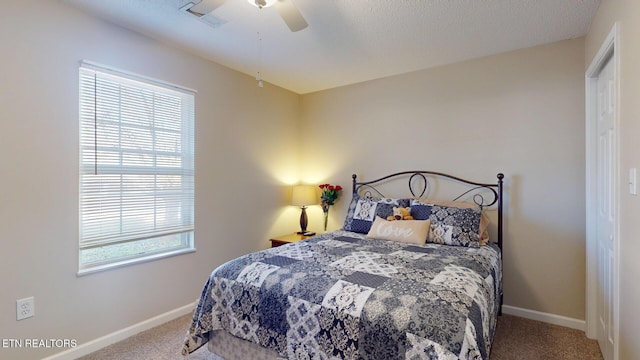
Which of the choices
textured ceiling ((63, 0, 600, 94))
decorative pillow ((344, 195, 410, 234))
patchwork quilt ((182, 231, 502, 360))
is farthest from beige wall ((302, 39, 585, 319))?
patchwork quilt ((182, 231, 502, 360))

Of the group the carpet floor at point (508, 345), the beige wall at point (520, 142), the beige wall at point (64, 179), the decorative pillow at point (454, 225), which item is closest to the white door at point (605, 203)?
the carpet floor at point (508, 345)

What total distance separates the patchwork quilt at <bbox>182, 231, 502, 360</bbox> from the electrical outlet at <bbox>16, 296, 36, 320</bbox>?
3.37 feet

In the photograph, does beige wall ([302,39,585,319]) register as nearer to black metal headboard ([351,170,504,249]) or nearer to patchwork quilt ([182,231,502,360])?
black metal headboard ([351,170,504,249])

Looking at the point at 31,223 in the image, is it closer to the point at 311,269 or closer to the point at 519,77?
the point at 311,269

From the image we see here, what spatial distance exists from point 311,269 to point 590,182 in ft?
7.52

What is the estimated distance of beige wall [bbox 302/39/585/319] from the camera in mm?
2689

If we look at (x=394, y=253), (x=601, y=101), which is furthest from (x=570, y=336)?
(x=601, y=101)

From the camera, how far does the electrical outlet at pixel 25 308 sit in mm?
1993

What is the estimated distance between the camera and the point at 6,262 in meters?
1.94

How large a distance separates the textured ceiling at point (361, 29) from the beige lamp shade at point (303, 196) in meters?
1.43

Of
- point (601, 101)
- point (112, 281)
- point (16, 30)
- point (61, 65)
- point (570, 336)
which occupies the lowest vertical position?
point (570, 336)

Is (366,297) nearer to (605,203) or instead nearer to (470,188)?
(605,203)

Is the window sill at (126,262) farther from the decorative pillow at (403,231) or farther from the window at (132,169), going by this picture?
the decorative pillow at (403,231)

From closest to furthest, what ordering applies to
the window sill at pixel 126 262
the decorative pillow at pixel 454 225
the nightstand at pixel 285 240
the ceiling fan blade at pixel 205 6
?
1. the ceiling fan blade at pixel 205 6
2. the window sill at pixel 126 262
3. the decorative pillow at pixel 454 225
4. the nightstand at pixel 285 240
